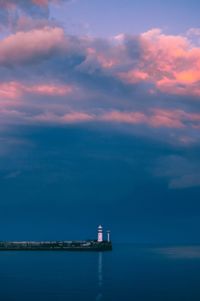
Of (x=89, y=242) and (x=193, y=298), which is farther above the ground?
(x=89, y=242)

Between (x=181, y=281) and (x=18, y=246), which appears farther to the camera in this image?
(x=18, y=246)

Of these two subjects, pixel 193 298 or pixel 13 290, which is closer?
pixel 193 298

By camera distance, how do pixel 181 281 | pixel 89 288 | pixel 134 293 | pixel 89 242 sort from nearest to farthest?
1. pixel 134 293
2. pixel 89 288
3. pixel 181 281
4. pixel 89 242

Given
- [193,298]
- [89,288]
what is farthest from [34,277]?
[193,298]

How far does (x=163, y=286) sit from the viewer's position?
53.9 meters

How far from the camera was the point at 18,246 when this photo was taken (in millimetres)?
131375

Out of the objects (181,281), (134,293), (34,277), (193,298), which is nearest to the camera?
(193,298)

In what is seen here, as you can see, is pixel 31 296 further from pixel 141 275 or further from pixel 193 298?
pixel 141 275

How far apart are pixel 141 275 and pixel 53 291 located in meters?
21.9

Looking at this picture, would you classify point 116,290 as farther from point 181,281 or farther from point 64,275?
point 64,275

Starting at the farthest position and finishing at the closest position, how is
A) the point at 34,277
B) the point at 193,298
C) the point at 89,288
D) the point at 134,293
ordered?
the point at 34,277 < the point at 89,288 < the point at 134,293 < the point at 193,298

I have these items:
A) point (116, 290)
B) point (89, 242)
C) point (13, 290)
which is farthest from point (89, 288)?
point (89, 242)

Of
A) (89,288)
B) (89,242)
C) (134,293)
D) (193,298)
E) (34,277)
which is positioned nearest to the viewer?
(193,298)

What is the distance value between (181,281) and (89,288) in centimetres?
1299
